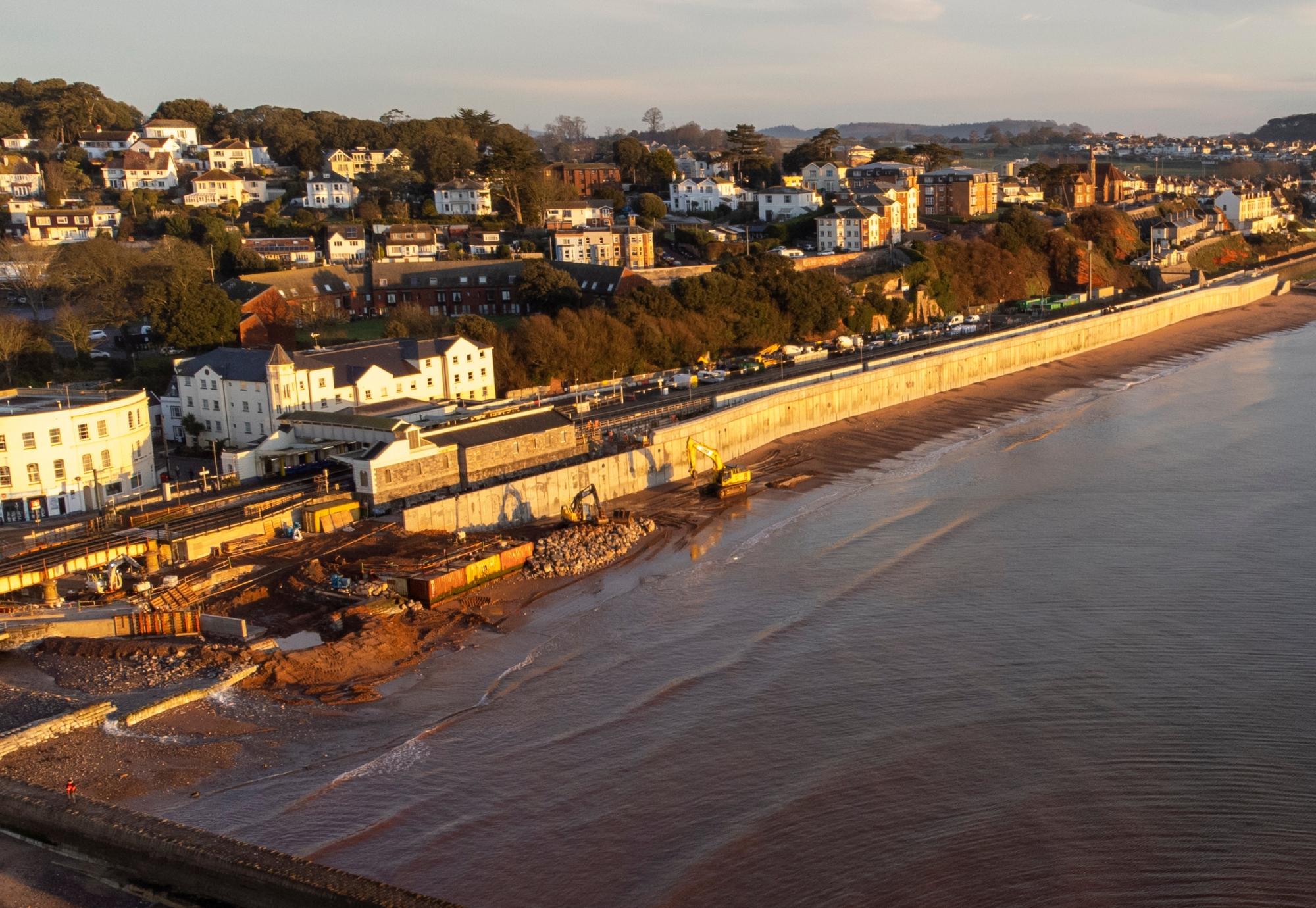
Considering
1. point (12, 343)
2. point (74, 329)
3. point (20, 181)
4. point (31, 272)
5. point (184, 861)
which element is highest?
point (20, 181)

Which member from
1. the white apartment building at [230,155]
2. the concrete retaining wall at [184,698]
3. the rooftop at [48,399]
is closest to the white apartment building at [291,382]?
the rooftop at [48,399]

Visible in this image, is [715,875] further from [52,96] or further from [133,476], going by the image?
[52,96]

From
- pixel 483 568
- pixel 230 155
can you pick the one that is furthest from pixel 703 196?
pixel 483 568

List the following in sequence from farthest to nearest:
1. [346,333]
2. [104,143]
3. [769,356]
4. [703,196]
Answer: [703,196]
[104,143]
[769,356]
[346,333]

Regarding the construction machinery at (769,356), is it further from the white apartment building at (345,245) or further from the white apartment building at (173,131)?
the white apartment building at (173,131)

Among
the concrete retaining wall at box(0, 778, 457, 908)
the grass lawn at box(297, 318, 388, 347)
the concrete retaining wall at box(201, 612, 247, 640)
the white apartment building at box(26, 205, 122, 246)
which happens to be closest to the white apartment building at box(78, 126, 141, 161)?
the white apartment building at box(26, 205, 122, 246)

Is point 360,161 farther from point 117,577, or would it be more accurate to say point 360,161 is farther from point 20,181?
point 117,577

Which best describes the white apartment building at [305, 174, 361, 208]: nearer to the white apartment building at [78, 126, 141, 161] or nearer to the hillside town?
the hillside town
